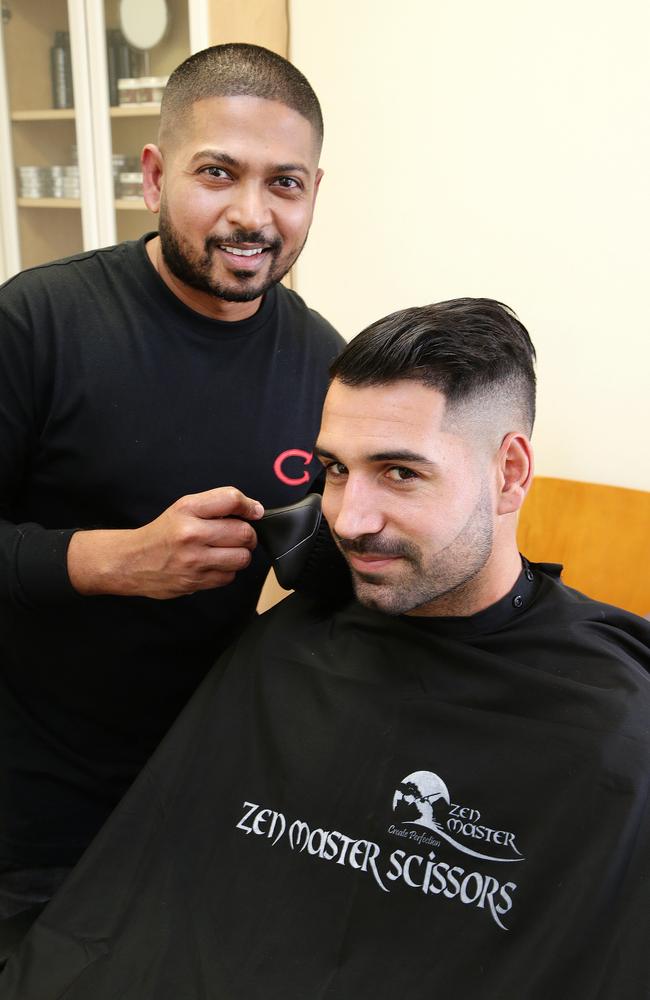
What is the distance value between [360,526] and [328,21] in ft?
8.04

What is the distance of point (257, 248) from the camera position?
1.48m

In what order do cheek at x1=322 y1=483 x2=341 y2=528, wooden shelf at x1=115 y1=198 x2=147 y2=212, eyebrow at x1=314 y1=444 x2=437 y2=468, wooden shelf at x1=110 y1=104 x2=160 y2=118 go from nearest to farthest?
1. eyebrow at x1=314 y1=444 x2=437 y2=468
2. cheek at x1=322 y1=483 x2=341 y2=528
3. wooden shelf at x1=110 y1=104 x2=160 y2=118
4. wooden shelf at x1=115 y1=198 x2=147 y2=212

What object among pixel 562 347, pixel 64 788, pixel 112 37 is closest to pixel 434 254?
pixel 562 347

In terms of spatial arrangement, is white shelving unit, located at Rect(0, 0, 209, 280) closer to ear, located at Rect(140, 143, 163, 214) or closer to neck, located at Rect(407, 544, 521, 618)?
ear, located at Rect(140, 143, 163, 214)

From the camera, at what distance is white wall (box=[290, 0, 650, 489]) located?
2.57m

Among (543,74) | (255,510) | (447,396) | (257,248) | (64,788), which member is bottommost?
(64,788)

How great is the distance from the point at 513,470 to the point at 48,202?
2937 millimetres

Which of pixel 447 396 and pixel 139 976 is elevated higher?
pixel 447 396

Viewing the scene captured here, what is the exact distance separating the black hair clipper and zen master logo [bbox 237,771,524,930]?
36 centimetres

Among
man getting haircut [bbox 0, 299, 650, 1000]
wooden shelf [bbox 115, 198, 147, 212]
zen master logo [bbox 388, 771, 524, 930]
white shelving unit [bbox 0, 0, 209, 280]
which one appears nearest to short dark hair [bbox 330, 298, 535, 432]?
man getting haircut [bbox 0, 299, 650, 1000]

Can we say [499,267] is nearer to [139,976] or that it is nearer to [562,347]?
[562,347]

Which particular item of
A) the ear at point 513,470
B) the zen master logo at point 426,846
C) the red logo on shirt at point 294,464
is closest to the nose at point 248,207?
the red logo on shirt at point 294,464

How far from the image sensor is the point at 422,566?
128cm

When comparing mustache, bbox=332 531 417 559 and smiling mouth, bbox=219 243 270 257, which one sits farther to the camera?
smiling mouth, bbox=219 243 270 257
